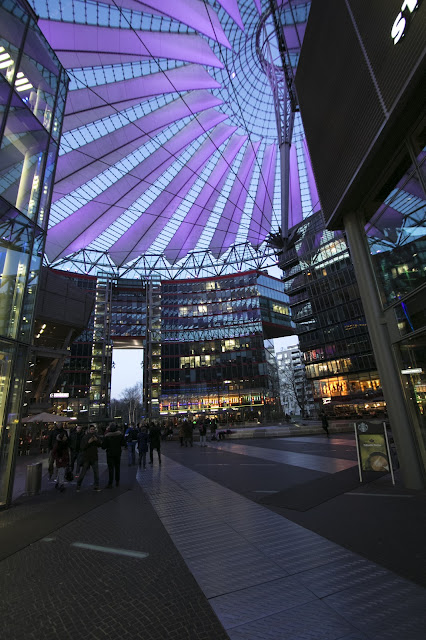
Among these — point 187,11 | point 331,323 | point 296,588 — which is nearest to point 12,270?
point 296,588

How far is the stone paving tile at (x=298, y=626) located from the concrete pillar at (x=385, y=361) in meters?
6.44

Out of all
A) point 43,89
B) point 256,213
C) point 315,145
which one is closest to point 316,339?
point 256,213

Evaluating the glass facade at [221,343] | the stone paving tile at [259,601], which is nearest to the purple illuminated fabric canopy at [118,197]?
the glass facade at [221,343]

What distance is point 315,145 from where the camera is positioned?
12.2 meters

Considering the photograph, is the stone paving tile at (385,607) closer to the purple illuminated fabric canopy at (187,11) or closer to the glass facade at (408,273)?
the glass facade at (408,273)

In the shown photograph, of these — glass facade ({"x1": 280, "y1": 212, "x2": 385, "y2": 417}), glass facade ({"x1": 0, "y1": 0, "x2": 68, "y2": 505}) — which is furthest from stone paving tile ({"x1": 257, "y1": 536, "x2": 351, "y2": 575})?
glass facade ({"x1": 280, "y1": 212, "x2": 385, "y2": 417})

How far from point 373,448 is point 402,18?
405 inches

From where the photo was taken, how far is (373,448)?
29.7 feet

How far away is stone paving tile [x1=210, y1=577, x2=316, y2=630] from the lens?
3.41 meters

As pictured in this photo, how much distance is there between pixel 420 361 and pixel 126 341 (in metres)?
81.6

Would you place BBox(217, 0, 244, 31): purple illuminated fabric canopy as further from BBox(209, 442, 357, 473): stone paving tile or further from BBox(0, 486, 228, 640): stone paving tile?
BBox(0, 486, 228, 640): stone paving tile

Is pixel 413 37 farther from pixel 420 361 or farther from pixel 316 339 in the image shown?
pixel 316 339

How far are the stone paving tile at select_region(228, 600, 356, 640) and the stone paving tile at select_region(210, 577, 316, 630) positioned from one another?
11 centimetres

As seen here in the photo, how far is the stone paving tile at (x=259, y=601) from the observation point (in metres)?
3.41
